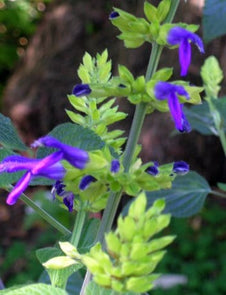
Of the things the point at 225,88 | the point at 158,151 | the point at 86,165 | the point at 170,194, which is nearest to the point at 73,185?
the point at 86,165

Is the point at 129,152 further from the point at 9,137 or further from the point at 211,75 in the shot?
the point at 211,75

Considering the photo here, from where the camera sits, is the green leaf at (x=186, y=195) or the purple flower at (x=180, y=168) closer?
the purple flower at (x=180, y=168)

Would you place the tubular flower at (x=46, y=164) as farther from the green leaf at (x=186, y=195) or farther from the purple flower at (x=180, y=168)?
the green leaf at (x=186, y=195)

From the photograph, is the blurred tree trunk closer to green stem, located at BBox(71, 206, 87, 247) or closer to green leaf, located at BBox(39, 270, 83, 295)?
green leaf, located at BBox(39, 270, 83, 295)

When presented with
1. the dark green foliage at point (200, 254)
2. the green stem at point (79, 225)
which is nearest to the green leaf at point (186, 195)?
the green stem at point (79, 225)

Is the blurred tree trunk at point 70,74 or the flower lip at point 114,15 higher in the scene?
the flower lip at point 114,15

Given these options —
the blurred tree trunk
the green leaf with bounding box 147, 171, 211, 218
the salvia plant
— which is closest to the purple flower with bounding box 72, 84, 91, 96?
the salvia plant

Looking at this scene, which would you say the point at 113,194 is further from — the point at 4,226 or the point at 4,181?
the point at 4,226
